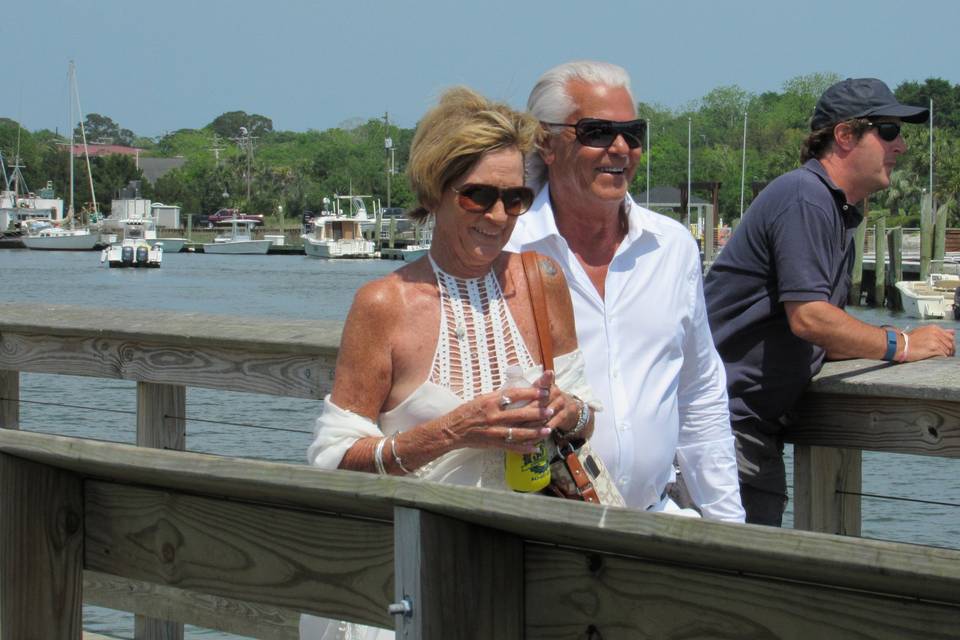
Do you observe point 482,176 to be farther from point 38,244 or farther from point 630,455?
point 38,244

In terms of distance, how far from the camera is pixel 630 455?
2.85m

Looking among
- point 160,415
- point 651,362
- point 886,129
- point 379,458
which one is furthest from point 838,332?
point 160,415

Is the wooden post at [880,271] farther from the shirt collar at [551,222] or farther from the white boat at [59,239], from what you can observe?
the white boat at [59,239]

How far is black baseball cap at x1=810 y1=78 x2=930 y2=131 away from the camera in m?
3.40

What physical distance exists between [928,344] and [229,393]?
10345 millimetres

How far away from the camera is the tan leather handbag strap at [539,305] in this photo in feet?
8.63

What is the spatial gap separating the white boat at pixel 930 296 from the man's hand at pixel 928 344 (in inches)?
1290

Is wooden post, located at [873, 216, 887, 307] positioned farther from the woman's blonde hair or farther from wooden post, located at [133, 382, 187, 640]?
the woman's blonde hair

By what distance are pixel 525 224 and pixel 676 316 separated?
0.38 meters

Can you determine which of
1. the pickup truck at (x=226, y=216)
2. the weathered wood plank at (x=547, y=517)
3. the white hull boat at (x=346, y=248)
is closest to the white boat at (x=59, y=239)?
the white hull boat at (x=346, y=248)

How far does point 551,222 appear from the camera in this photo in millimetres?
2980

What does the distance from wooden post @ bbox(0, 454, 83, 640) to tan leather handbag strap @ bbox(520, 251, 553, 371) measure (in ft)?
2.95

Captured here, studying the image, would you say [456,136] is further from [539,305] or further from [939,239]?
[939,239]

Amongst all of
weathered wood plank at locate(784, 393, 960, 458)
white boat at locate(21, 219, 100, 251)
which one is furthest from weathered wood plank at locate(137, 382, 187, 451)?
white boat at locate(21, 219, 100, 251)
